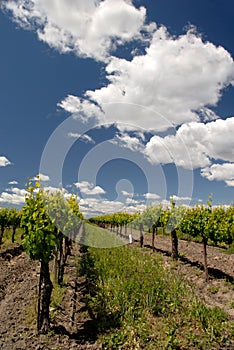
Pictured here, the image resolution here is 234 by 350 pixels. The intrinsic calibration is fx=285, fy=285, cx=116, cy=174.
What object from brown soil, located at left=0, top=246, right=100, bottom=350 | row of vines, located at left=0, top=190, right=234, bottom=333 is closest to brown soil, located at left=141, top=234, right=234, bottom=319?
row of vines, located at left=0, top=190, right=234, bottom=333

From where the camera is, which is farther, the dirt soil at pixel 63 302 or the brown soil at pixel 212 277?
the brown soil at pixel 212 277

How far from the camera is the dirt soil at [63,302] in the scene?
6172mm

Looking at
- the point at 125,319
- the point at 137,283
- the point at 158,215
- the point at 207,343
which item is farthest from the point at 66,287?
the point at 158,215

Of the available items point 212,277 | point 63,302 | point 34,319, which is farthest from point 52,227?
point 212,277

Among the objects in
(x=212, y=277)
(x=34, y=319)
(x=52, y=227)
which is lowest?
(x=34, y=319)

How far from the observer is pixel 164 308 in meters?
7.57

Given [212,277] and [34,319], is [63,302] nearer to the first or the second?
[34,319]

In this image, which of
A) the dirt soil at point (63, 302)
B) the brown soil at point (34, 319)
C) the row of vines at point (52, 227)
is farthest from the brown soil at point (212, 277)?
the brown soil at point (34, 319)

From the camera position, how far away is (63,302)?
864cm

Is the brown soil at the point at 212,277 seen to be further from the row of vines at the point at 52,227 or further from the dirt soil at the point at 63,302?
the row of vines at the point at 52,227

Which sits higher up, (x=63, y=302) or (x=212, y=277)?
(x=212, y=277)

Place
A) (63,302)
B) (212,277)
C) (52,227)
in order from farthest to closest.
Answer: (212,277), (63,302), (52,227)

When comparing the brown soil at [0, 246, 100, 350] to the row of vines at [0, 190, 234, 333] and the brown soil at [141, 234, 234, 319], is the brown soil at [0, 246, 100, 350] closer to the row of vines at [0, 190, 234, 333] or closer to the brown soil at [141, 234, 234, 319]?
the row of vines at [0, 190, 234, 333]

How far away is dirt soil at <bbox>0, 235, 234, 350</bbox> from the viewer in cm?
617
